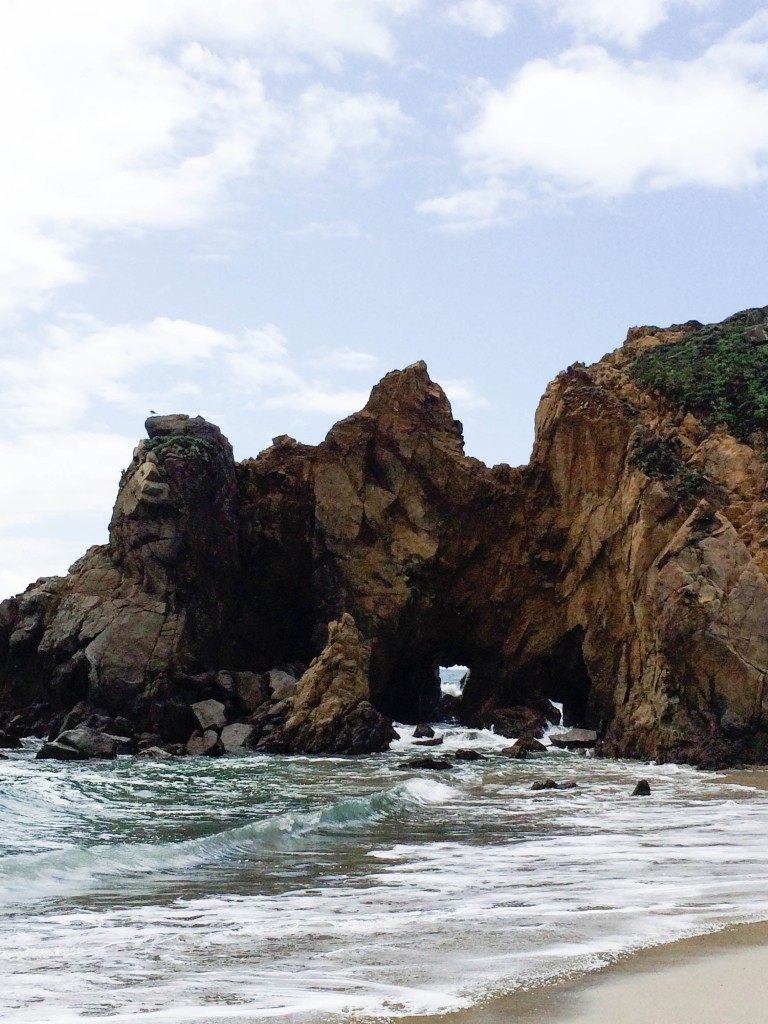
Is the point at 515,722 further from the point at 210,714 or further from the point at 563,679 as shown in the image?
the point at 210,714

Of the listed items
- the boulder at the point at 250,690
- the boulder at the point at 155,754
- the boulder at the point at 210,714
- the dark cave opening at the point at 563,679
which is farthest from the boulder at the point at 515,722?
the boulder at the point at 155,754

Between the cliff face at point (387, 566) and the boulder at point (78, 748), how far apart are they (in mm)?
4215

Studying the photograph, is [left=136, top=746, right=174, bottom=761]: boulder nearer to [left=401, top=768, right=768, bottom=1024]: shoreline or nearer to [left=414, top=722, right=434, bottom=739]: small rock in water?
[left=414, top=722, right=434, bottom=739]: small rock in water

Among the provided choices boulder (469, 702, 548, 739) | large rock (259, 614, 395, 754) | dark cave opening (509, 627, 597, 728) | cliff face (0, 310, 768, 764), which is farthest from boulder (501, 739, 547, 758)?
dark cave opening (509, 627, 597, 728)

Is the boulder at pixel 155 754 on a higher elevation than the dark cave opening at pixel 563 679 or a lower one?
lower

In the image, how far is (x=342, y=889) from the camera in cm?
1202

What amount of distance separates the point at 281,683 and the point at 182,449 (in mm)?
9687

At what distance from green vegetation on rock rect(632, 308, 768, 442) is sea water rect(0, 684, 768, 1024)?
14891 millimetres

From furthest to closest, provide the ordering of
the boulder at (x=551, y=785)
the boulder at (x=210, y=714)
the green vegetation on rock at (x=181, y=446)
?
the green vegetation on rock at (x=181, y=446) < the boulder at (x=210, y=714) < the boulder at (x=551, y=785)

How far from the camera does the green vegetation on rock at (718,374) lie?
3534 centimetres

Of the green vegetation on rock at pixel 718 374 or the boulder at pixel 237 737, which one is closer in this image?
the boulder at pixel 237 737

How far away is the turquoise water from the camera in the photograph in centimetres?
753

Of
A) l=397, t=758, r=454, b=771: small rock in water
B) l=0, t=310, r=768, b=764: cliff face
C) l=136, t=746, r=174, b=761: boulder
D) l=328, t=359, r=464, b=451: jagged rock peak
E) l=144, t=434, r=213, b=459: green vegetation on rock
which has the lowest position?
l=136, t=746, r=174, b=761: boulder

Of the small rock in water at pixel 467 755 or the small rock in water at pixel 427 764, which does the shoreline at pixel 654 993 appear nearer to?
the small rock in water at pixel 427 764
